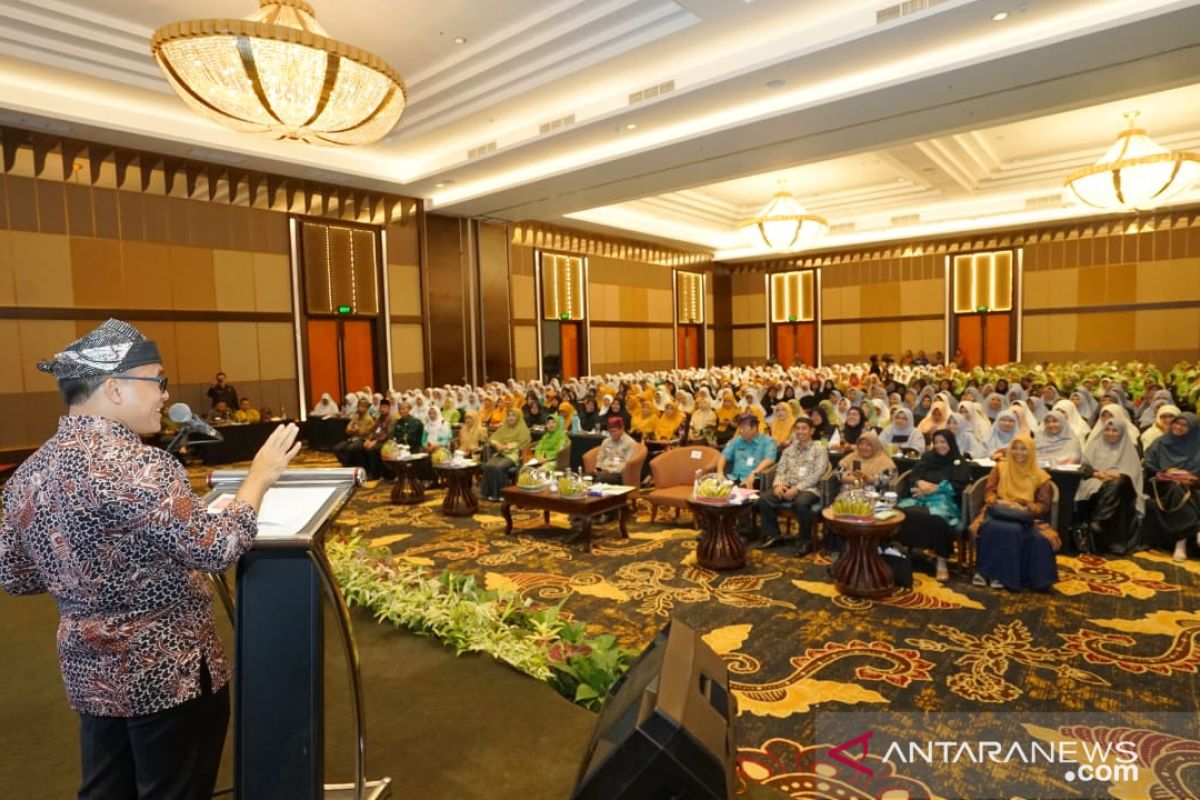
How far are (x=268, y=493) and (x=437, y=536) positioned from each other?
4.83 m

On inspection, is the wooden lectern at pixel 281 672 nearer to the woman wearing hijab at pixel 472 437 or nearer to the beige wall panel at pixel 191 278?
the woman wearing hijab at pixel 472 437

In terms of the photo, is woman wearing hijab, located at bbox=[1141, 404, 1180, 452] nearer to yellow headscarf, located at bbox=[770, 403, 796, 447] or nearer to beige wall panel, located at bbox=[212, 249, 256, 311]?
yellow headscarf, located at bbox=[770, 403, 796, 447]

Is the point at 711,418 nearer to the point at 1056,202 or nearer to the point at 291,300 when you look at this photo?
the point at 291,300

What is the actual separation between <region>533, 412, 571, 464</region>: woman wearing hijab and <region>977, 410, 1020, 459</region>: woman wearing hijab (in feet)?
14.2

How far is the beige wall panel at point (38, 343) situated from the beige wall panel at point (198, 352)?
1370mm

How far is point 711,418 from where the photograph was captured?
9.68 metres

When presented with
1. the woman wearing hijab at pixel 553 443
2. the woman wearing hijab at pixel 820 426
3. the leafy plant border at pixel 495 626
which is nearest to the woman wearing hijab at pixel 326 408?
the woman wearing hijab at pixel 553 443

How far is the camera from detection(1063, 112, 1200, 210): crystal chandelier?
923 centimetres

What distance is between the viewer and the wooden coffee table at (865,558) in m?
4.54

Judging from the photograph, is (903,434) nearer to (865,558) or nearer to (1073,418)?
(1073,418)

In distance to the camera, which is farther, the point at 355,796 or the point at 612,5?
the point at 612,5

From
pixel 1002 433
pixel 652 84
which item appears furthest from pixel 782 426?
pixel 652 84

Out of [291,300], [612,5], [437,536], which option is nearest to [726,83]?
[612,5]

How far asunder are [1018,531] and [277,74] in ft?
20.7
